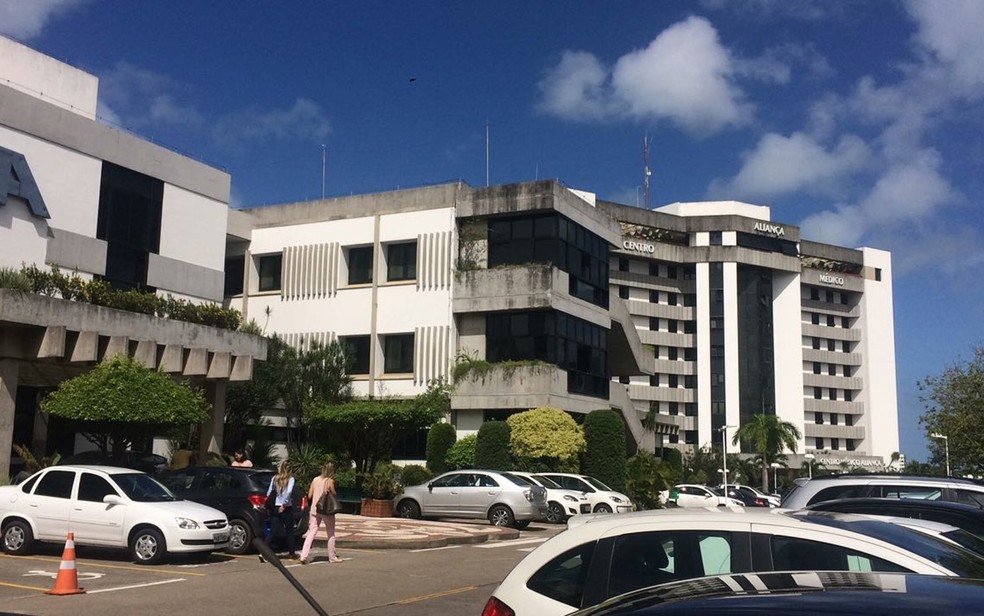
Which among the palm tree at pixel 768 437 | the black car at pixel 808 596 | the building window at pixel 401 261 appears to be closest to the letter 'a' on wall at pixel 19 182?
the building window at pixel 401 261

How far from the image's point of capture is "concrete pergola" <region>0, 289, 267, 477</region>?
957 inches

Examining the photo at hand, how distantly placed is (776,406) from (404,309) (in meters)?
60.1

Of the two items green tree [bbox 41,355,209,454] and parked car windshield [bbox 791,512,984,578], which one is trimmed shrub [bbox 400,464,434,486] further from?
parked car windshield [bbox 791,512,984,578]

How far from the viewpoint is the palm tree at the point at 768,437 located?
80.6 m

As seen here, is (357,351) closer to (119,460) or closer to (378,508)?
(378,508)

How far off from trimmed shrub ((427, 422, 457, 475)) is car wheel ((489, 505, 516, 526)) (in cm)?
934

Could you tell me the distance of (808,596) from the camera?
248cm

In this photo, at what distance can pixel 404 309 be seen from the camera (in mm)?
38812

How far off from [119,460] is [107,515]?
8102 millimetres

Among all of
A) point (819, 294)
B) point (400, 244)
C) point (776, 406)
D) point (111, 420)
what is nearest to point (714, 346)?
point (776, 406)

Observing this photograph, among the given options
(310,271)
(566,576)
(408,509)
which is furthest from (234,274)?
(566,576)

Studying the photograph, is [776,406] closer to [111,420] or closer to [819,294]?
[819,294]

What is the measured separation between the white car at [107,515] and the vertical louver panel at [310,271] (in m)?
24.4

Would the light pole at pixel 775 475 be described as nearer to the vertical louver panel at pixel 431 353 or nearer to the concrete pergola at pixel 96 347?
the vertical louver panel at pixel 431 353
